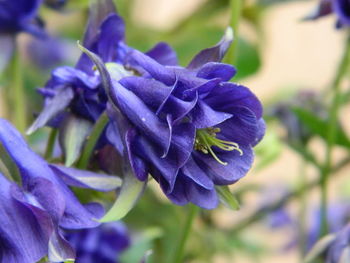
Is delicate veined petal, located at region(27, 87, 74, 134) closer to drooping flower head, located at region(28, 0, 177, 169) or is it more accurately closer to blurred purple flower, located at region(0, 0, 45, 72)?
drooping flower head, located at region(28, 0, 177, 169)

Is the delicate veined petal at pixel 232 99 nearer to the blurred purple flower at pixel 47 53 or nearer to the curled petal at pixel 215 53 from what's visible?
the curled petal at pixel 215 53

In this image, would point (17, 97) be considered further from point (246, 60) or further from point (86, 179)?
point (246, 60)

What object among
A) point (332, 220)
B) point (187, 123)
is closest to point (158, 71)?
point (187, 123)

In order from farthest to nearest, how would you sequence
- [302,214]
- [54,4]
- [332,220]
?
[332,220] → [302,214] → [54,4]

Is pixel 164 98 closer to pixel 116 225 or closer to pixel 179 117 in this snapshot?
pixel 179 117

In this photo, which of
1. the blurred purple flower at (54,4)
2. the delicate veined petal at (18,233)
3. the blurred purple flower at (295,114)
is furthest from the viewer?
the blurred purple flower at (295,114)

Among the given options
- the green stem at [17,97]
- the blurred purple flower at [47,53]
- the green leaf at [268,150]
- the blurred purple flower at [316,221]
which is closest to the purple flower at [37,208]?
the green stem at [17,97]
